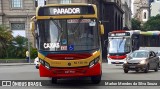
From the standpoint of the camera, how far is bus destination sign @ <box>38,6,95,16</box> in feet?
54.2

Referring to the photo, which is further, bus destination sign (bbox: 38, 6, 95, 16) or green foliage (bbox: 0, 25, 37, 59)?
green foliage (bbox: 0, 25, 37, 59)

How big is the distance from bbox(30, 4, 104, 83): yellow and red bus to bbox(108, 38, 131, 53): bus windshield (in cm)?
1917

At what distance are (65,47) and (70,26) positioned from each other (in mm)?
878

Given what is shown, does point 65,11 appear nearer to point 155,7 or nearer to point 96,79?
point 96,79

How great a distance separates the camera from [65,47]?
16.2 metres

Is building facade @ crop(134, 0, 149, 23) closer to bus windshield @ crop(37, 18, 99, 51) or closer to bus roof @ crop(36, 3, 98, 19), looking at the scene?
bus roof @ crop(36, 3, 98, 19)

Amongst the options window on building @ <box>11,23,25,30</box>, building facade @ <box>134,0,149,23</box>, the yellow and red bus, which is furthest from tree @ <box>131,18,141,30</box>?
the yellow and red bus

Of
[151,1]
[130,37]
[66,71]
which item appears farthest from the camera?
[151,1]

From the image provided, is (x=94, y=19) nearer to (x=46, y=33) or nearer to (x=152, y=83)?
(x=46, y=33)

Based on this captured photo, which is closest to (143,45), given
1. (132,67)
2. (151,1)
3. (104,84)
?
(132,67)

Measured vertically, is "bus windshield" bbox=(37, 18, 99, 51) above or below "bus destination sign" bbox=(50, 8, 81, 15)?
below

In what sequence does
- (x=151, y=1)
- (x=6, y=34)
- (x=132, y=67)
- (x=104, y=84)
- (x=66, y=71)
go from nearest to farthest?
(x=66, y=71), (x=104, y=84), (x=132, y=67), (x=6, y=34), (x=151, y=1)

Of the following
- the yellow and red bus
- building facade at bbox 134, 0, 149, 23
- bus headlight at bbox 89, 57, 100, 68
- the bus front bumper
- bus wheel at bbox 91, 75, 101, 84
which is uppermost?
building facade at bbox 134, 0, 149, 23

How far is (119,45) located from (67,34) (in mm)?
20074
